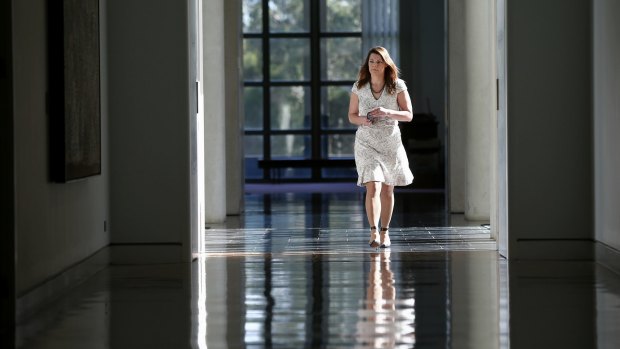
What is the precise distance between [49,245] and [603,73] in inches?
156

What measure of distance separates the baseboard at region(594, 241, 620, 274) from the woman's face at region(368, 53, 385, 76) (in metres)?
2.46

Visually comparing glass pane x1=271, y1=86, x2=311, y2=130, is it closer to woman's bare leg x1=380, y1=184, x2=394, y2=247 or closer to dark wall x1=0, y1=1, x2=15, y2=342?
woman's bare leg x1=380, y1=184, x2=394, y2=247

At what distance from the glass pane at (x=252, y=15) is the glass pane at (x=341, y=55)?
142 centimetres

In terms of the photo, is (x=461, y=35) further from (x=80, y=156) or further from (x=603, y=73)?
(x=80, y=156)

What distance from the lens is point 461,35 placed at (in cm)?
1468

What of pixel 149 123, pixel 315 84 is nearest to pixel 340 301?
pixel 149 123

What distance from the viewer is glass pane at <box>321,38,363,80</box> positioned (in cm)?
2672

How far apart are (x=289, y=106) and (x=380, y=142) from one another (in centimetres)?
1647

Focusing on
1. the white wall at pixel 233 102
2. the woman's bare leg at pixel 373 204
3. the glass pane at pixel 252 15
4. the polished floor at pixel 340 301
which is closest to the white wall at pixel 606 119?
the polished floor at pixel 340 301

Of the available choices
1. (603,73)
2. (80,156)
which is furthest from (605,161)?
(80,156)

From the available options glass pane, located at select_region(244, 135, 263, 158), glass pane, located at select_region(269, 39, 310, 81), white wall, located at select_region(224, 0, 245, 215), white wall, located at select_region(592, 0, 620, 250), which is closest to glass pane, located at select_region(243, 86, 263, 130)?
glass pane, located at select_region(244, 135, 263, 158)

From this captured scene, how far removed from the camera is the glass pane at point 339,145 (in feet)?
88.0

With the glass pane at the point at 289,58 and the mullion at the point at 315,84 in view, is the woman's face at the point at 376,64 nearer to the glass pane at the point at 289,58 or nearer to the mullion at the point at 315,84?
the mullion at the point at 315,84

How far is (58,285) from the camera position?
23.8 feet
